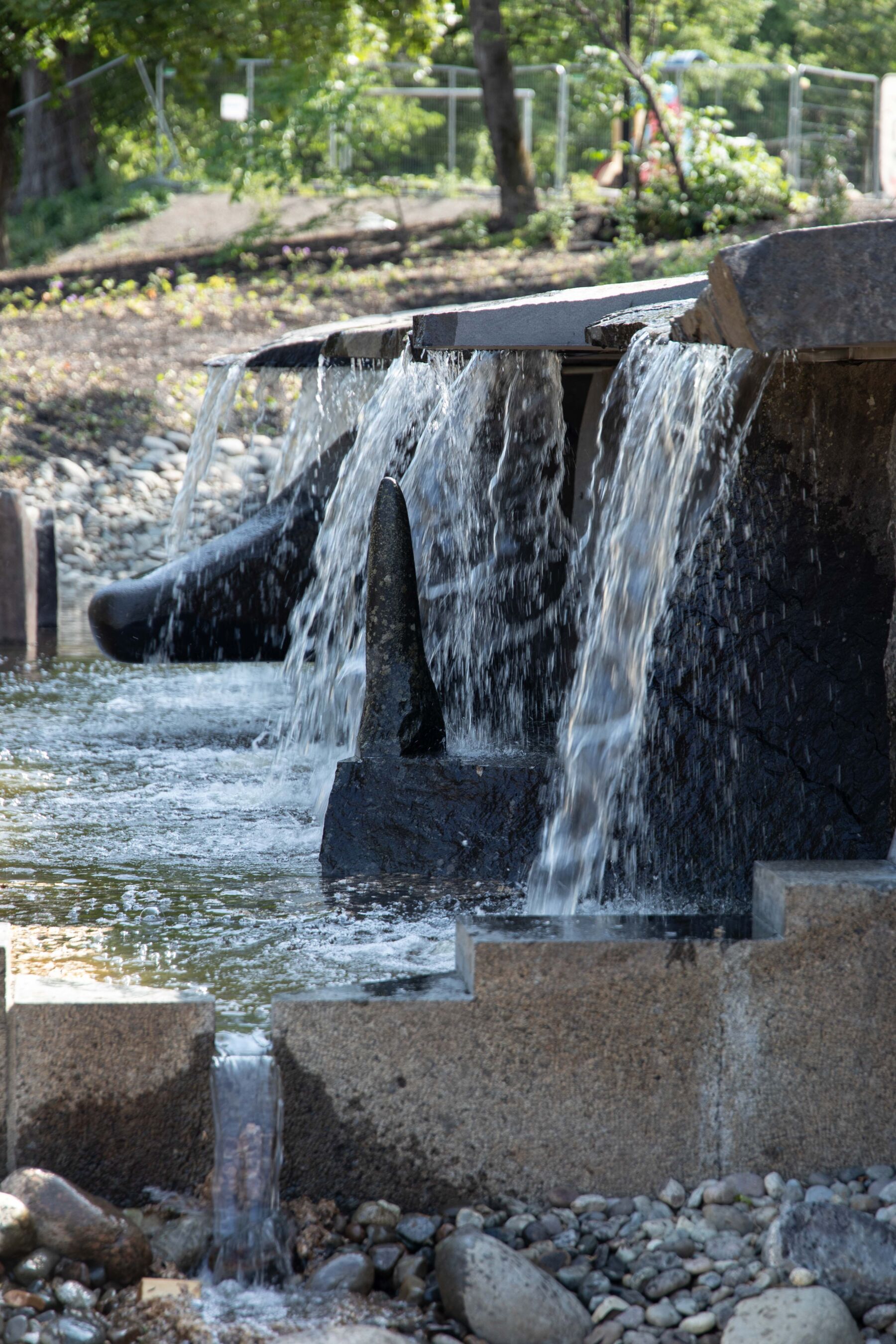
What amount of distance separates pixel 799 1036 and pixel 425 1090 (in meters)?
0.83

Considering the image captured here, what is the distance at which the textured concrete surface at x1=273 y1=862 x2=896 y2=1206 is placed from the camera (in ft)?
10.0

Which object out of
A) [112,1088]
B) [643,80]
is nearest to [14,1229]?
[112,1088]

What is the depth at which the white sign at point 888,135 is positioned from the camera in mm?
21656

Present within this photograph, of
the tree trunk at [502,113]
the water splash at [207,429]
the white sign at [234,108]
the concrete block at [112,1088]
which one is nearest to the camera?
the concrete block at [112,1088]

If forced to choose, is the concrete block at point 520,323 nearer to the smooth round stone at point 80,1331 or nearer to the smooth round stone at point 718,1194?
the smooth round stone at point 718,1194

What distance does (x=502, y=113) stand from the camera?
19.0m

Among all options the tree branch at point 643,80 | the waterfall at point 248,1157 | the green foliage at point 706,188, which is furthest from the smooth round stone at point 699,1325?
the tree branch at point 643,80

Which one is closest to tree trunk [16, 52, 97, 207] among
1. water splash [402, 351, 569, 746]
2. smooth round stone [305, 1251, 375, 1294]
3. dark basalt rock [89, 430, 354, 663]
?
dark basalt rock [89, 430, 354, 663]

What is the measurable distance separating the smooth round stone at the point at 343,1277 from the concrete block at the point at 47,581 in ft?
26.1

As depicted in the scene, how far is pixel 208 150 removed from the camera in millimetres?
23672

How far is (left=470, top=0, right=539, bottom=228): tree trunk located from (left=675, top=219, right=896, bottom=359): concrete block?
17.2 meters

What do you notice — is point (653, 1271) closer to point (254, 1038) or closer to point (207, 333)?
point (254, 1038)

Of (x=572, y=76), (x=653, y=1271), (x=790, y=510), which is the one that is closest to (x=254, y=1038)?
(x=653, y=1271)

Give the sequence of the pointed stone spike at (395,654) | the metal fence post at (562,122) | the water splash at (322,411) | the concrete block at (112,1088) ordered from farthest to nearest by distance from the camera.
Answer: the metal fence post at (562,122) → the water splash at (322,411) → the pointed stone spike at (395,654) → the concrete block at (112,1088)
